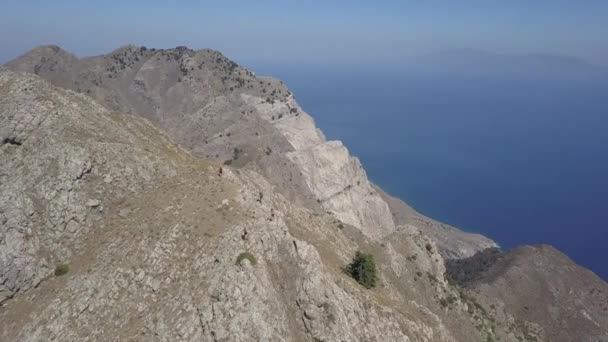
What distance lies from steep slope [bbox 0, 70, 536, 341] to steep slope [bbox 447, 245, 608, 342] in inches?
1826

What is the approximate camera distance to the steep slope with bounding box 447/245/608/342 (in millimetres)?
78750

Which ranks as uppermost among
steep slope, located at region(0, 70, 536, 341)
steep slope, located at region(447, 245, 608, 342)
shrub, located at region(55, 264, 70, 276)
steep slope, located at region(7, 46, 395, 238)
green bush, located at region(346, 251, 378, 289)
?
steep slope, located at region(0, 70, 536, 341)

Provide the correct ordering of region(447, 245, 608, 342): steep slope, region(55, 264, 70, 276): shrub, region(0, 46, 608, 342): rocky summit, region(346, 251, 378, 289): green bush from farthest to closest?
region(447, 245, 608, 342): steep slope, region(346, 251, 378, 289): green bush, region(55, 264, 70, 276): shrub, region(0, 46, 608, 342): rocky summit

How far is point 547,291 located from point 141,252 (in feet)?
248

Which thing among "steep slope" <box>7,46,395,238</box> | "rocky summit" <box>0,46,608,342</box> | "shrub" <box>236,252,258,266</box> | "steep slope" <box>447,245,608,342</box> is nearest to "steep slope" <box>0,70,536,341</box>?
"rocky summit" <box>0,46,608,342</box>

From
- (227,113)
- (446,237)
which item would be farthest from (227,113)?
(446,237)

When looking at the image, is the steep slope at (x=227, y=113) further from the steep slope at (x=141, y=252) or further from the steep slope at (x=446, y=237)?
the steep slope at (x=141, y=252)

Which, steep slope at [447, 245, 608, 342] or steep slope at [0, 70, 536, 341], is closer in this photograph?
steep slope at [0, 70, 536, 341]

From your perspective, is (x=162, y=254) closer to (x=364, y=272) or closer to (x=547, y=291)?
(x=364, y=272)

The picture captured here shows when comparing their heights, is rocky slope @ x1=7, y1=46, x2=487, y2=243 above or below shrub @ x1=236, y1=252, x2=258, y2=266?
below

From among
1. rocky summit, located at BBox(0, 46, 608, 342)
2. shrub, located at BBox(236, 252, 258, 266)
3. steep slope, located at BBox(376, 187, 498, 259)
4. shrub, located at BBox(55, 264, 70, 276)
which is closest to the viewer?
rocky summit, located at BBox(0, 46, 608, 342)

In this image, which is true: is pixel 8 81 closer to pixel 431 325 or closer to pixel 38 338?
pixel 38 338

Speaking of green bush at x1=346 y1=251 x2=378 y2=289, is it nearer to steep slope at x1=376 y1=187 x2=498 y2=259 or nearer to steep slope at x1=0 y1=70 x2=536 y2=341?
steep slope at x1=0 y1=70 x2=536 y2=341

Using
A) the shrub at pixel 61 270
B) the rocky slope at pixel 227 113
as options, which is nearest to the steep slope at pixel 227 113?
the rocky slope at pixel 227 113
